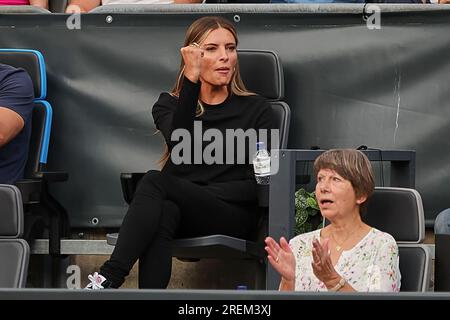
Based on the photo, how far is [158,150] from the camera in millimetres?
4805

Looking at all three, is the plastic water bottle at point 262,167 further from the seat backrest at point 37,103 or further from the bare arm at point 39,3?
the bare arm at point 39,3

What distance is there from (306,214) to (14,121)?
132 cm

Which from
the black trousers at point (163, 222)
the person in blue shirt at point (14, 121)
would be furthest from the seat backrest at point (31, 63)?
the black trousers at point (163, 222)

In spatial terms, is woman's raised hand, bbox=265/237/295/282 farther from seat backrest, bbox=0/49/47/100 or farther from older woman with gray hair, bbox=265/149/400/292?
seat backrest, bbox=0/49/47/100

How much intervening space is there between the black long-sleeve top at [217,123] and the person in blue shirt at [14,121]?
591mm

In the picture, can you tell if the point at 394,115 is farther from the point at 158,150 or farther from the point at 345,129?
the point at 158,150

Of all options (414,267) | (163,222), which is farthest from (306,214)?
(414,267)

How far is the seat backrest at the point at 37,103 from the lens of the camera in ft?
15.1

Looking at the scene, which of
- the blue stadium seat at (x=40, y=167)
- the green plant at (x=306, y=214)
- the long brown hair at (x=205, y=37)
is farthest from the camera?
the blue stadium seat at (x=40, y=167)

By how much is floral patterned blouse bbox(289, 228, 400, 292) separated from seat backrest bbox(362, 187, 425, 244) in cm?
19

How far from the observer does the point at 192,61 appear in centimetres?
411

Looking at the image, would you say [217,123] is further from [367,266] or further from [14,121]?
[367,266]
